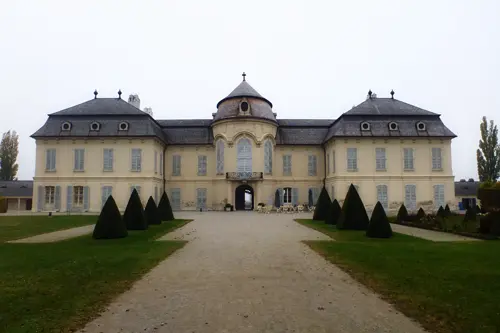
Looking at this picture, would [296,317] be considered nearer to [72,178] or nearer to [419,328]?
[419,328]

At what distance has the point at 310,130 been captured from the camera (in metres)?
37.4

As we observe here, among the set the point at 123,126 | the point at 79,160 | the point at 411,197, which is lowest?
the point at 411,197

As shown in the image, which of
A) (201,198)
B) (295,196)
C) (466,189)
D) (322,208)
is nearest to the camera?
(322,208)

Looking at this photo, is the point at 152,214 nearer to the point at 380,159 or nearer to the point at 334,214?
the point at 334,214

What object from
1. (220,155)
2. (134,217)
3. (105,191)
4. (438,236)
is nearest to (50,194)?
(105,191)

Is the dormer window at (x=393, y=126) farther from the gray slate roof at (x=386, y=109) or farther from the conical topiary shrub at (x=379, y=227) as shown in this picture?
the conical topiary shrub at (x=379, y=227)

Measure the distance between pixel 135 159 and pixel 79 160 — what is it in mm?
5229

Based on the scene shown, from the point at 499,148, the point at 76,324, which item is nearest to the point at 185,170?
the point at 76,324

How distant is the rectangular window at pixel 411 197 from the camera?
1273 inches

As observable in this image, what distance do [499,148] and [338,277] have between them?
4369 cm

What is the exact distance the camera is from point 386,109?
34219 mm

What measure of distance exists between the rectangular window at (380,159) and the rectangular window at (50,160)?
96.9 ft

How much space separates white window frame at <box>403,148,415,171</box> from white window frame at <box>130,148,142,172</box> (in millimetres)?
24141

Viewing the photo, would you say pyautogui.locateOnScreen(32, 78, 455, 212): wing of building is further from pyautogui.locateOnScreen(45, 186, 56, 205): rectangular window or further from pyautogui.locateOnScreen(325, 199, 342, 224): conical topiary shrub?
pyautogui.locateOnScreen(325, 199, 342, 224): conical topiary shrub
